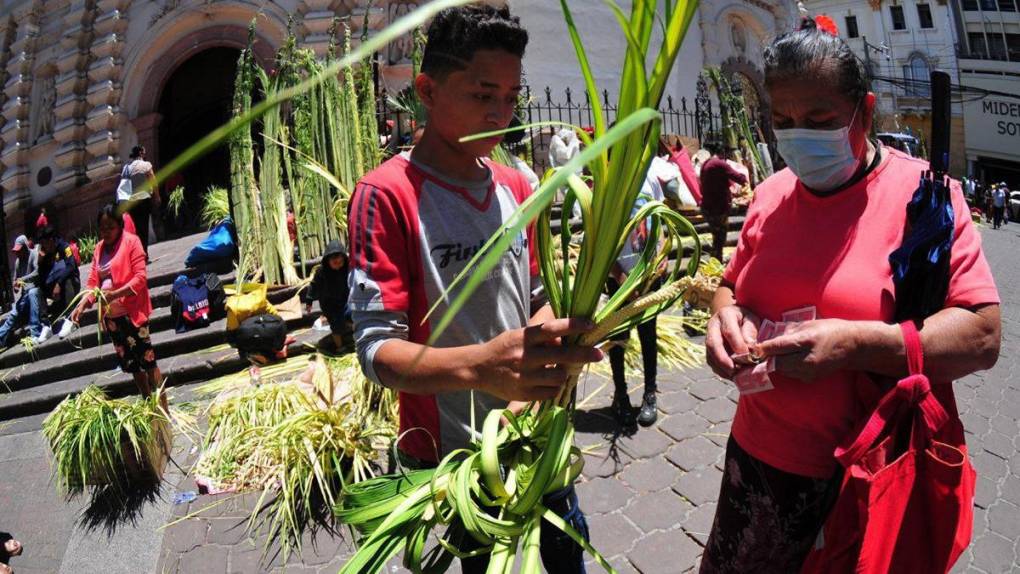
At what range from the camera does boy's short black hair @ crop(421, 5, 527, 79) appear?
1501 mm

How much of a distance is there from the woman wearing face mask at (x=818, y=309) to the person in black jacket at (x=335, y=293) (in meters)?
5.11

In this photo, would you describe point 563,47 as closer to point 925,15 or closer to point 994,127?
point 994,127

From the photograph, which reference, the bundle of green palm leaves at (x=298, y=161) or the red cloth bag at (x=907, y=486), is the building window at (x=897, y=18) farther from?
the red cloth bag at (x=907, y=486)

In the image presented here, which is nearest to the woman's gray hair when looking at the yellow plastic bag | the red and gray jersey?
the red and gray jersey

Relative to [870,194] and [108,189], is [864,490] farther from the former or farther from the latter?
[108,189]

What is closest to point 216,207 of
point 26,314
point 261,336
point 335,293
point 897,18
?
point 26,314

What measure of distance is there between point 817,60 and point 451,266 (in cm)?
100

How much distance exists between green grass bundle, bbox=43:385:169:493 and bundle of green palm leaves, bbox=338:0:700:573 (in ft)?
11.0

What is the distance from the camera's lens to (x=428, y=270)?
1.61m

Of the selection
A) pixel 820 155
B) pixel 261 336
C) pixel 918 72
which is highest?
pixel 918 72

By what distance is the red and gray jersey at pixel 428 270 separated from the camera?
60.4 inches

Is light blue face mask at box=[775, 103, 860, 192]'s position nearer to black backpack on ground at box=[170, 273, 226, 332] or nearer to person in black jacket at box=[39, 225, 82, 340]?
black backpack on ground at box=[170, 273, 226, 332]

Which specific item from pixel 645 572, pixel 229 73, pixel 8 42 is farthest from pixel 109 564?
pixel 8 42

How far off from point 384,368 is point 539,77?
13.9 meters
